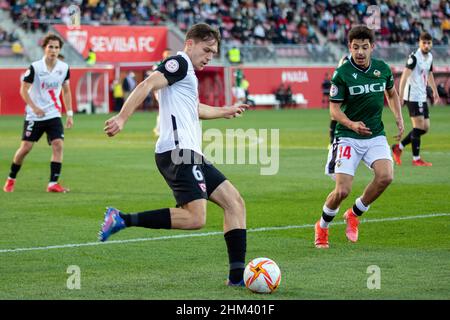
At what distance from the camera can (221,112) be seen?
824cm

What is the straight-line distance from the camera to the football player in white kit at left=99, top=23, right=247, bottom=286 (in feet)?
25.3

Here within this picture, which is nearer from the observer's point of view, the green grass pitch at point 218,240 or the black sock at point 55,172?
the green grass pitch at point 218,240

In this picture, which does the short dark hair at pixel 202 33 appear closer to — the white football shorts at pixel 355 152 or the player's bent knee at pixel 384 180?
the white football shorts at pixel 355 152

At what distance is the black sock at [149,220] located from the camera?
25.2ft

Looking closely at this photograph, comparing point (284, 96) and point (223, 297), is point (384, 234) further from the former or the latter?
point (284, 96)

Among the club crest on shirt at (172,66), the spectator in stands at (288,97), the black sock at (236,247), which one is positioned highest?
the club crest on shirt at (172,66)

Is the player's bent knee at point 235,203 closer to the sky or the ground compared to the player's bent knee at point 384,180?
closer to the sky

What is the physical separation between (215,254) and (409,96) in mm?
11156

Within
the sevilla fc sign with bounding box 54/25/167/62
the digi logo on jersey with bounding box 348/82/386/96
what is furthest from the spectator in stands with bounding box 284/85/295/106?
the digi logo on jersey with bounding box 348/82/386/96

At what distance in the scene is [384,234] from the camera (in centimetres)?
1072

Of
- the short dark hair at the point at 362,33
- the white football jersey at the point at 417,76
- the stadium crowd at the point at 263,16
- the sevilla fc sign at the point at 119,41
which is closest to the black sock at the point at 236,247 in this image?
the short dark hair at the point at 362,33

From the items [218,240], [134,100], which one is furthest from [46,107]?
[134,100]

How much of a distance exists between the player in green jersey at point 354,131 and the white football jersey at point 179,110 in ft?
8.61
